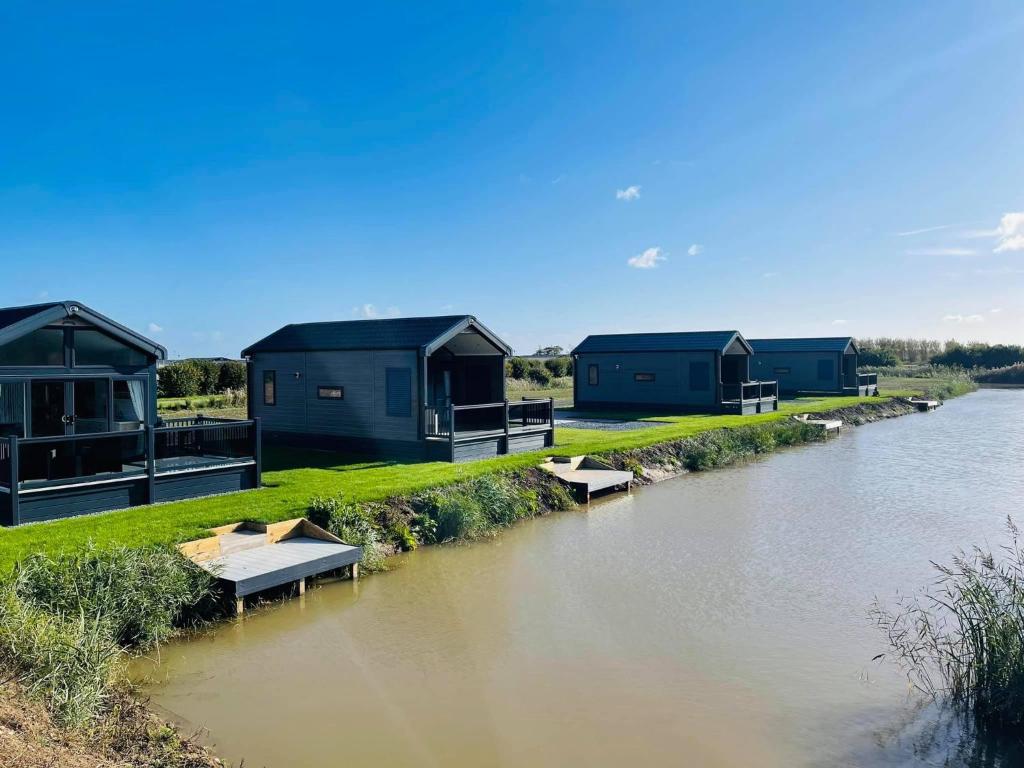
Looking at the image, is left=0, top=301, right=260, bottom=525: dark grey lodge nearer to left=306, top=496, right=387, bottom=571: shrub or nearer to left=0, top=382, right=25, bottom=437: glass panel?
left=0, top=382, right=25, bottom=437: glass panel

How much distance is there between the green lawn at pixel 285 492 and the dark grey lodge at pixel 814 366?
21437 millimetres

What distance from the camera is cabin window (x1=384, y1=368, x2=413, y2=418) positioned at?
18.1m

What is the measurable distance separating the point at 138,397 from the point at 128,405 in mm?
223

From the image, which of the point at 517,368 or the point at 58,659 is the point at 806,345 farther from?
the point at 58,659

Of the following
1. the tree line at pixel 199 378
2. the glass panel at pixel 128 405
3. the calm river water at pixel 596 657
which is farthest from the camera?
the tree line at pixel 199 378

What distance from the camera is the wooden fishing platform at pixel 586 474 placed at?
16453 mm

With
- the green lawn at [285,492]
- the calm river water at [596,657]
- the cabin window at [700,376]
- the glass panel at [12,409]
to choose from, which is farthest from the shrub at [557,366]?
the glass panel at [12,409]

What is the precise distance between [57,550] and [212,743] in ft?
13.5

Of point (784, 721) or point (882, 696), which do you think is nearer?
point (784, 721)

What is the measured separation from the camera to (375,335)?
62.1 feet

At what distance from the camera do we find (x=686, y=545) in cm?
1284

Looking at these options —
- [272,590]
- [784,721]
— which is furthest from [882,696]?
[272,590]

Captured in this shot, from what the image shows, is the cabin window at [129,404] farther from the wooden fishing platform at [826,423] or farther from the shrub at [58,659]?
the wooden fishing platform at [826,423]

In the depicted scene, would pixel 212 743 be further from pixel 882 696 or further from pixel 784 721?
pixel 882 696
